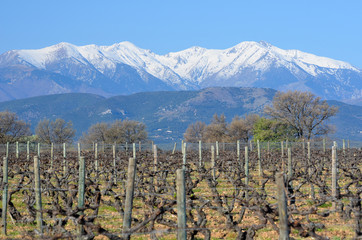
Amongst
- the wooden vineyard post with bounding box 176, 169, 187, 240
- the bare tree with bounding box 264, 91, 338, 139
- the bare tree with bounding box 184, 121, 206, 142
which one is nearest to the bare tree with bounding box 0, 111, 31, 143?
the bare tree with bounding box 184, 121, 206, 142

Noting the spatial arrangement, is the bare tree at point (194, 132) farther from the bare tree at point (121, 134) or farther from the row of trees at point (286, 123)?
the row of trees at point (286, 123)

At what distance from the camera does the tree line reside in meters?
56.8

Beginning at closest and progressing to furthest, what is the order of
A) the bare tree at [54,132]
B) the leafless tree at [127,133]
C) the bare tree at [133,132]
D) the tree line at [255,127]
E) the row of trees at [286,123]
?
1. the row of trees at [286,123]
2. the tree line at [255,127]
3. the leafless tree at [127,133]
4. the bare tree at [133,132]
5. the bare tree at [54,132]

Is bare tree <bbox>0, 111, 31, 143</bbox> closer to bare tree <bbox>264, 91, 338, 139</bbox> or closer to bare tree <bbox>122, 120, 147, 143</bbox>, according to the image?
bare tree <bbox>122, 120, 147, 143</bbox>

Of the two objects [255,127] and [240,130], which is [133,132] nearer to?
[240,130]

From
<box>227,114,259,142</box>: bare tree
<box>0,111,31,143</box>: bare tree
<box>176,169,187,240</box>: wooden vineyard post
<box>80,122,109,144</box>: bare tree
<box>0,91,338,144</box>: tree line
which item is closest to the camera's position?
<box>176,169,187,240</box>: wooden vineyard post

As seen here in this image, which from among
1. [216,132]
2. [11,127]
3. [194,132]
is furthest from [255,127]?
[194,132]

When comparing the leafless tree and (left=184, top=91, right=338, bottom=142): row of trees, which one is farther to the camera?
the leafless tree

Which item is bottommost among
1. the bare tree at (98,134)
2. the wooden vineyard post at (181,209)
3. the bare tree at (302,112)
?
the wooden vineyard post at (181,209)

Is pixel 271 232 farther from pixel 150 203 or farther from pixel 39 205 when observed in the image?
pixel 39 205

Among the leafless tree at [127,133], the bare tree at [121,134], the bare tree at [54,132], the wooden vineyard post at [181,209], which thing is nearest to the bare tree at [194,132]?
the bare tree at [121,134]

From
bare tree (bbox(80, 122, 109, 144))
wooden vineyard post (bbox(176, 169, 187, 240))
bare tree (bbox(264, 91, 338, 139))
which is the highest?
bare tree (bbox(264, 91, 338, 139))

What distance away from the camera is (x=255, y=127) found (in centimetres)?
5694

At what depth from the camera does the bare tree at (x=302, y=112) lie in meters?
57.8
